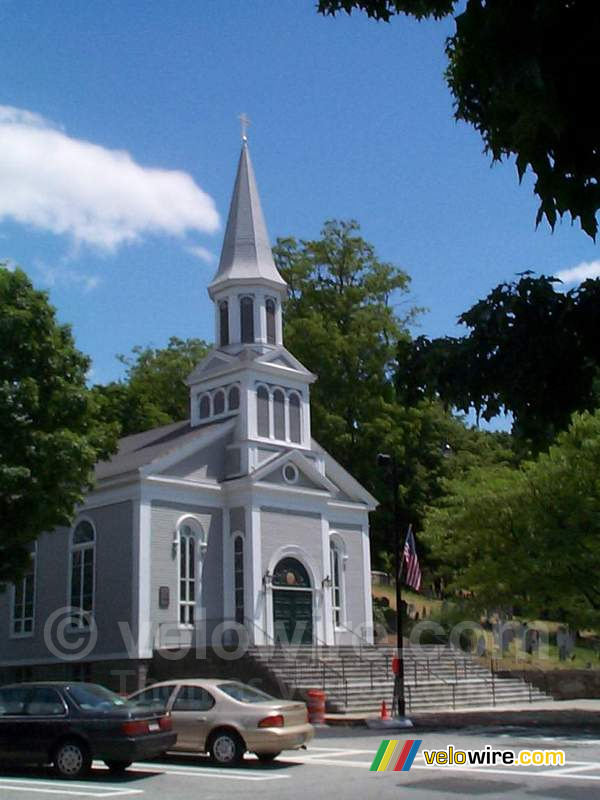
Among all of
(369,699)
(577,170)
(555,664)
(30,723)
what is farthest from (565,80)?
(555,664)

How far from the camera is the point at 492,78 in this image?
17.4 feet

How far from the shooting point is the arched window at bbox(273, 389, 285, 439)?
3566 centimetres

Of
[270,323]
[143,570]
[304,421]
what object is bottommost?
[143,570]

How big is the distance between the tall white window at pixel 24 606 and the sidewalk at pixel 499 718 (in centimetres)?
1368

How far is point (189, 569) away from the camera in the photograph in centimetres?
3225

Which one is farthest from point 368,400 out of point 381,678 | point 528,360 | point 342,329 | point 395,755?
point 528,360

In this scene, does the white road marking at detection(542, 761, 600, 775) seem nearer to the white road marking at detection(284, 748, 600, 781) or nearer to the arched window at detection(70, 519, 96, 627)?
the white road marking at detection(284, 748, 600, 781)

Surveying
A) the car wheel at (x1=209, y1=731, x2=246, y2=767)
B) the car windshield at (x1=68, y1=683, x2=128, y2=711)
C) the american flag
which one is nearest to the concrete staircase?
the american flag

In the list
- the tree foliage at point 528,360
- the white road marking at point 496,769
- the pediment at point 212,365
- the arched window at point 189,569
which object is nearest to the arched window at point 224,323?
the pediment at point 212,365

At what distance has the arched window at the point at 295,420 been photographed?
36281 mm

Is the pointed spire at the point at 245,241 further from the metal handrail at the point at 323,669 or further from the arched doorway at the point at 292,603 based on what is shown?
the metal handrail at the point at 323,669

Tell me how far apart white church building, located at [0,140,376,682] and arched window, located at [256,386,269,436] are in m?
0.09

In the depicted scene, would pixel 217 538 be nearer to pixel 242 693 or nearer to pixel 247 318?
pixel 247 318

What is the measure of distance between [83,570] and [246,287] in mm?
12146
